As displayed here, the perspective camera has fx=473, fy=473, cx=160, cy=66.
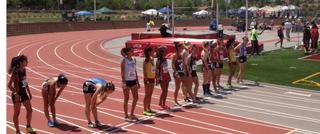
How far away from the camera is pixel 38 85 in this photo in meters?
15.8

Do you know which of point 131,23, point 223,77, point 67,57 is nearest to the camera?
point 223,77

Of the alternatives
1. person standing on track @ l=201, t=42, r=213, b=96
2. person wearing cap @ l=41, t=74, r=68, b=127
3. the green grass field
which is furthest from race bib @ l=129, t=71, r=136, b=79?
the green grass field

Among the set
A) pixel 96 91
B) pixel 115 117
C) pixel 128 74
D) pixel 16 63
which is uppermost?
pixel 16 63

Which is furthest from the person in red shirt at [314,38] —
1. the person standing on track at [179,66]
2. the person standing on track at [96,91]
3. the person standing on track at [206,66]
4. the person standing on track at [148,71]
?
the person standing on track at [96,91]

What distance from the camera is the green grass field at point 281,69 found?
54.6ft

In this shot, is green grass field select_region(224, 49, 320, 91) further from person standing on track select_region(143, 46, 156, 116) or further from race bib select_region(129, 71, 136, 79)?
race bib select_region(129, 71, 136, 79)

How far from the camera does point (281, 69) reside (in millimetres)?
19062

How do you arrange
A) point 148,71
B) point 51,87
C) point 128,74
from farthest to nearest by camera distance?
point 148,71
point 128,74
point 51,87

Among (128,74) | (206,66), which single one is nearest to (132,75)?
(128,74)

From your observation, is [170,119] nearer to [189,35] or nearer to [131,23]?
[189,35]

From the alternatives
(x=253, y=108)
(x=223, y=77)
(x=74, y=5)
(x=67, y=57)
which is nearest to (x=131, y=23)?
(x=74, y=5)

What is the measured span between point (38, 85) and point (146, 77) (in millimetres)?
6027

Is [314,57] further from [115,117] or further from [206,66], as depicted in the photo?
[115,117]

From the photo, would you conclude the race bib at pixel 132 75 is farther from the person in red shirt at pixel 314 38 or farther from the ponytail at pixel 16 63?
the person in red shirt at pixel 314 38
